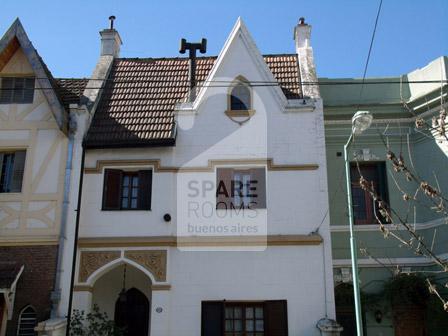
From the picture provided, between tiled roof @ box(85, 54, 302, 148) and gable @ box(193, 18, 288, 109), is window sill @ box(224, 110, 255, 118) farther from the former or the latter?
tiled roof @ box(85, 54, 302, 148)

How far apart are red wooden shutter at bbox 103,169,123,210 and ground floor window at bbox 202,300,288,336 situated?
383 cm

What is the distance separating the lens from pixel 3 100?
17469 mm

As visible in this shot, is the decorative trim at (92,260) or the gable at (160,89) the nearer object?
the decorative trim at (92,260)

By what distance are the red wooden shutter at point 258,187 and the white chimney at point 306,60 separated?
2.83 metres

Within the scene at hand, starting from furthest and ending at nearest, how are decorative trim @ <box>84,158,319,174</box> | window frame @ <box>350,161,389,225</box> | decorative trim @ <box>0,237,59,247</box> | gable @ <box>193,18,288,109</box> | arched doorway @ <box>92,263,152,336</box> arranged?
window frame @ <box>350,161,389,225</box>, gable @ <box>193,18,288,109</box>, arched doorway @ <box>92,263,152,336</box>, decorative trim @ <box>84,158,319,174</box>, decorative trim @ <box>0,237,59,247</box>

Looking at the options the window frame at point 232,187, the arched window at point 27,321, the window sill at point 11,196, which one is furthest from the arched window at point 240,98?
the arched window at point 27,321

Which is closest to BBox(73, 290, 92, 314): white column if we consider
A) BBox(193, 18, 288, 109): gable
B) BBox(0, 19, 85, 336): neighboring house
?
BBox(0, 19, 85, 336): neighboring house

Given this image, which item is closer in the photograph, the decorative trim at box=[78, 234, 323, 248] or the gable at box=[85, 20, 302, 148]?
the decorative trim at box=[78, 234, 323, 248]

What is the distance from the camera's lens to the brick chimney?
20.0 meters

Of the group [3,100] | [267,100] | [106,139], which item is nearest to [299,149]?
[267,100]

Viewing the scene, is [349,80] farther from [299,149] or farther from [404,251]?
[404,251]

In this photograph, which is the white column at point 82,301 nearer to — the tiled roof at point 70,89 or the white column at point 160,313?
the white column at point 160,313

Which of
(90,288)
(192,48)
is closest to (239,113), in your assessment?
(192,48)

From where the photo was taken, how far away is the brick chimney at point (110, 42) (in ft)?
65.7
